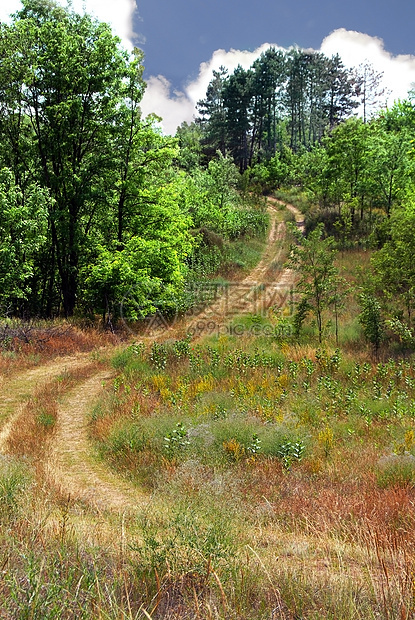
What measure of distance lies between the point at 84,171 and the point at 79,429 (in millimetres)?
13145

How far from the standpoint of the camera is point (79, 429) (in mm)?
9180

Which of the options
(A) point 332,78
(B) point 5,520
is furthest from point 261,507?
(A) point 332,78

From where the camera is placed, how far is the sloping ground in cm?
629

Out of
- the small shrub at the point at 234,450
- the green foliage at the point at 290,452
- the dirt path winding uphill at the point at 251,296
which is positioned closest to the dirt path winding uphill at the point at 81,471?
the small shrub at the point at 234,450

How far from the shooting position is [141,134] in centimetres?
1836

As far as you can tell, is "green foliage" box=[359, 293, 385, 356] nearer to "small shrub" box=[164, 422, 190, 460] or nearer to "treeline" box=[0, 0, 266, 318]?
"small shrub" box=[164, 422, 190, 460]

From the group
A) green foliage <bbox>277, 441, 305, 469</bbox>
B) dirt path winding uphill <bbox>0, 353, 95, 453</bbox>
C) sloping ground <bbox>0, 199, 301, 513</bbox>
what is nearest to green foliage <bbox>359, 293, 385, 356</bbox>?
green foliage <bbox>277, 441, 305, 469</bbox>

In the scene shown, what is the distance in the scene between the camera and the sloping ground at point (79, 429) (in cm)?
629

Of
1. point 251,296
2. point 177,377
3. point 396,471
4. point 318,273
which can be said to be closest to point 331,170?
point 251,296

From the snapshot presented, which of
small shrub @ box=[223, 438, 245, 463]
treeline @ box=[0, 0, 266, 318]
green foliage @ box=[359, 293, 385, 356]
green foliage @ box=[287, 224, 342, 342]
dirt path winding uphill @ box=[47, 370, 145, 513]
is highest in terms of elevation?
treeline @ box=[0, 0, 266, 318]

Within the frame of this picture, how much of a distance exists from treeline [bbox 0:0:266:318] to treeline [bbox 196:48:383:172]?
4414cm

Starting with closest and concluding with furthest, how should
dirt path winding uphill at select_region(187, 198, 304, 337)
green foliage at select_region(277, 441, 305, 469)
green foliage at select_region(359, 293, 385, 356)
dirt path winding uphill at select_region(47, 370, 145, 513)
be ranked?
dirt path winding uphill at select_region(47, 370, 145, 513) → green foliage at select_region(277, 441, 305, 469) → green foliage at select_region(359, 293, 385, 356) → dirt path winding uphill at select_region(187, 198, 304, 337)

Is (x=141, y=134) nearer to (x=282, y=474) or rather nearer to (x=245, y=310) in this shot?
(x=245, y=310)

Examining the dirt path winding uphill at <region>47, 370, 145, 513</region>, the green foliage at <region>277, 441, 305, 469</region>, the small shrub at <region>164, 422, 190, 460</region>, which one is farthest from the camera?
the small shrub at <region>164, 422, 190, 460</region>
